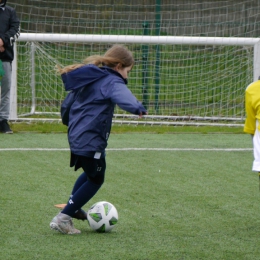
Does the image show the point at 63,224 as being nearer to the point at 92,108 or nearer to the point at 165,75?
the point at 92,108

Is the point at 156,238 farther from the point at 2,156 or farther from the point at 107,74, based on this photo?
the point at 2,156

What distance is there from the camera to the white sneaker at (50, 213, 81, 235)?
15.0 feet

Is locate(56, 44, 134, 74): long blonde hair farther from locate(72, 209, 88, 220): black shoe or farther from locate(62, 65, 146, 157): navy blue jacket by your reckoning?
locate(72, 209, 88, 220): black shoe

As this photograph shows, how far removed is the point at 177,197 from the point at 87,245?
1.70m

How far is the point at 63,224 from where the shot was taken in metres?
4.57

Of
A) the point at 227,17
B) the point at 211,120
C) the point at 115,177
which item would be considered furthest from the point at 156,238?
the point at 227,17

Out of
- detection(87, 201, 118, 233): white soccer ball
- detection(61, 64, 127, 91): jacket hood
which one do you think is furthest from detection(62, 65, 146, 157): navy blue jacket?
detection(87, 201, 118, 233): white soccer ball

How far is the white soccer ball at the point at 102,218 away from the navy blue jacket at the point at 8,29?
15.9 feet

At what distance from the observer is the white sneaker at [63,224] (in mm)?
4562

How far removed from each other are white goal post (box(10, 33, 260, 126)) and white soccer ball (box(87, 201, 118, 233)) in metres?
6.10

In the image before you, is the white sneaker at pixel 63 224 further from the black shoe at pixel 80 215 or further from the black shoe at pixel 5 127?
the black shoe at pixel 5 127

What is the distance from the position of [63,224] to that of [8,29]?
202 inches

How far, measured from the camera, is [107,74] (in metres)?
4.44

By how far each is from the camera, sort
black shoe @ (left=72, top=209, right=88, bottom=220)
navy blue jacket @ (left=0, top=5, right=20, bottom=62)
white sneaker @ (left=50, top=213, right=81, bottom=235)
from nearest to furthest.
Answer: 1. white sneaker @ (left=50, top=213, right=81, bottom=235)
2. black shoe @ (left=72, top=209, right=88, bottom=220)
3. navy blue jacket @ (left=0, top=5, right=20, bottom=62)
